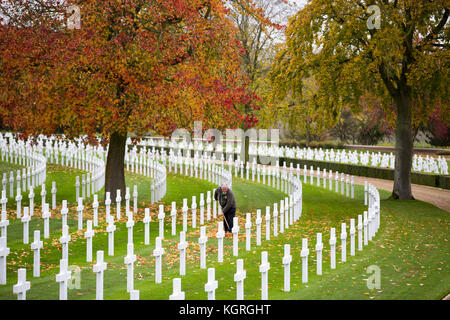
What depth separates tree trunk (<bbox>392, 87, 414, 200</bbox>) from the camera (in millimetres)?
24062

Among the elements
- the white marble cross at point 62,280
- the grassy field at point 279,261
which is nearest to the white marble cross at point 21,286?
the white marble cross at point 62,280

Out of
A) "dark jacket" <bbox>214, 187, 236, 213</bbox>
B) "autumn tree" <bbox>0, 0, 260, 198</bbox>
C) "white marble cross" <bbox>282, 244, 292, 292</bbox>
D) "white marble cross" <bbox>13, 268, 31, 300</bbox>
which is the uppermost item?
"autumn tree" <bbox>0, 0, 260, 198</bbox>

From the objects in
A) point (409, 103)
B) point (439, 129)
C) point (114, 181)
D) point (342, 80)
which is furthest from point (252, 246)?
point (439, 129)

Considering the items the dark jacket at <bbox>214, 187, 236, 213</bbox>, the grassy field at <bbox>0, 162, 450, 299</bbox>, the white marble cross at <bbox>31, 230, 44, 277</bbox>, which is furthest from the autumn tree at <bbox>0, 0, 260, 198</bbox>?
the white marble cross at <bbox>31, 230, 44, 277</bbox>

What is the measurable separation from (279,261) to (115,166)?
10.4 metres

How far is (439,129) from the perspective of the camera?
2144 inches

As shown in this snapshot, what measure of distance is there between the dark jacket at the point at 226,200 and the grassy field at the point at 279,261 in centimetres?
83

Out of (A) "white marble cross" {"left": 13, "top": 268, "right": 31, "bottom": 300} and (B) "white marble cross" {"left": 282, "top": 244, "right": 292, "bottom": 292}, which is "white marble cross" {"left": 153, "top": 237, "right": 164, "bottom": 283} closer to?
(B) "white marble cross" {"left": 282, "top": 244, "right": 292, "bottom": 292}

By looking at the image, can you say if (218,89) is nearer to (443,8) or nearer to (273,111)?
(273,111)

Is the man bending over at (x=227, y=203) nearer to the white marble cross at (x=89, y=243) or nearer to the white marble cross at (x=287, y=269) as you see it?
the white marble cross at (x=89, y=243)

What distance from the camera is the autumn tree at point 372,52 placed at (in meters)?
21.8

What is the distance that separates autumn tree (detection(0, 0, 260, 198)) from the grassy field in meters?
3.03

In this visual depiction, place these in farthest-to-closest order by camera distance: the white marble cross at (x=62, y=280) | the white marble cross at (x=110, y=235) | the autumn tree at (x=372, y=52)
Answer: the autumn tree at (x=372, y=52)
the white marble cross at (x=110, y=235)
the white marble cross at (x=62, y=280)

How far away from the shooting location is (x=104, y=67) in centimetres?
1741
